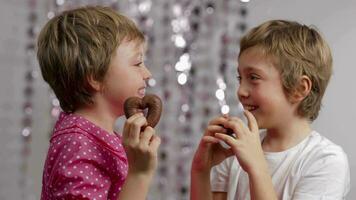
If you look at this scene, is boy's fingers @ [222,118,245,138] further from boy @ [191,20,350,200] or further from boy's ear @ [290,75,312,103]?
boy's ear @ [290,75,312,103]

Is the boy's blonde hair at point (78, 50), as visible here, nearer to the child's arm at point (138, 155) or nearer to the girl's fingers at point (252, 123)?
the child's arm at point (138, 155)

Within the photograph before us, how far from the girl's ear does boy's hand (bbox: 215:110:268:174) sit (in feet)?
0.81

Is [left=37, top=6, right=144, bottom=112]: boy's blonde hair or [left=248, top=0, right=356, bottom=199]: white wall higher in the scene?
[left=37, top=6, right=144, bottom=112]: boy's blonde hair

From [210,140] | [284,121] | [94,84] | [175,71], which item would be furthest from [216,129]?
[175,71]

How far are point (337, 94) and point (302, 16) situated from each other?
0.28m

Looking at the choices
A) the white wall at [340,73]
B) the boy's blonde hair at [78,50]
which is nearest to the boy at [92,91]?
the boy's blonde hair at [78,50]

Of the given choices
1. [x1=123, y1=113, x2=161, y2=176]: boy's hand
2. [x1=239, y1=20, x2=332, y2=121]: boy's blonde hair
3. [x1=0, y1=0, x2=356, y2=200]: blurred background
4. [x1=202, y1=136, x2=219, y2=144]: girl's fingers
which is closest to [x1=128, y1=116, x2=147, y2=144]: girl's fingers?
[x1=123, y1=113, x2=161, y2=176]: boy's hand

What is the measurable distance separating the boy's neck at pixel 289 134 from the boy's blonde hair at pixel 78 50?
37 cm

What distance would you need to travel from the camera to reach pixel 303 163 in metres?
1.14

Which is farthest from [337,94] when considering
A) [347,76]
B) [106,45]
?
[106,45]

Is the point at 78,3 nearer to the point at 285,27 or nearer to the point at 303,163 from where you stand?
the point at 285,27

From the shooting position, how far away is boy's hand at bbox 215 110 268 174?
1048mm

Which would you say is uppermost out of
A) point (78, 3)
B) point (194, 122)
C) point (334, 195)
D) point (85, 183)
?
point (78, 3)

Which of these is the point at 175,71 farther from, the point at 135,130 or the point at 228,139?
the point at 135,130
